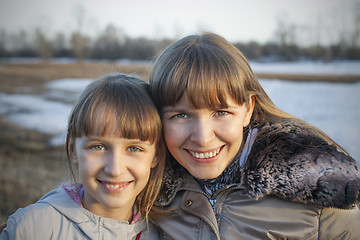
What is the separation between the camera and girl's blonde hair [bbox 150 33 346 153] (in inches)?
69.6

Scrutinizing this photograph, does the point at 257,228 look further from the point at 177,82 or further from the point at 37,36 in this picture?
the point at 37,36

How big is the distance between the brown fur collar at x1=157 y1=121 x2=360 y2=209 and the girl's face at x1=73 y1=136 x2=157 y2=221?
0.28m

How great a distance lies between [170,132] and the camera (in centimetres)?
187

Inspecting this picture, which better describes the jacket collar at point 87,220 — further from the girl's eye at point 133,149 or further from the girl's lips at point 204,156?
the girl's lips at point 204,156

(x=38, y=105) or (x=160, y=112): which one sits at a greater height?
(x=160, y=112)

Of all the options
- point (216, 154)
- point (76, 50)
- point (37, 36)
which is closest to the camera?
point (216, 154)

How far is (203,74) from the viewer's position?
1.79 metres

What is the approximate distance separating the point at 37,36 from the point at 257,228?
50.2 metres

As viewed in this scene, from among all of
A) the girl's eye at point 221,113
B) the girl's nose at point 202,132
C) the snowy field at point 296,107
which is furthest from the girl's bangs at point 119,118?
the snowy field at point 296,107

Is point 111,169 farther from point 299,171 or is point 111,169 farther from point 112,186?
point 299,171

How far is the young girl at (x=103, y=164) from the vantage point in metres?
1.69

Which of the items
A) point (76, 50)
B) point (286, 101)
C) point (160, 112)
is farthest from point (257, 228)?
point (76, 50)

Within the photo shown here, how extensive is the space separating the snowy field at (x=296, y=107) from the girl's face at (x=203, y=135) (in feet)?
14.6

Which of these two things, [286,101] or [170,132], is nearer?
[170,132]
